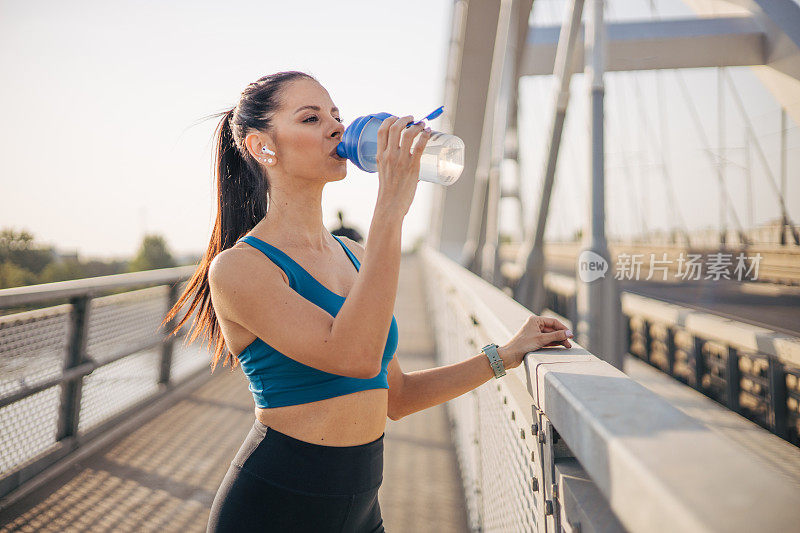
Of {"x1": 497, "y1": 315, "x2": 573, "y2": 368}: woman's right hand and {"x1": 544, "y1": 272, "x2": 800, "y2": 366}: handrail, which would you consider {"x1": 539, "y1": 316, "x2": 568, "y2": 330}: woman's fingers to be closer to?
{"x1": 497, "y1": 315, "x2": 573, "y2": 368}: woman's right hand

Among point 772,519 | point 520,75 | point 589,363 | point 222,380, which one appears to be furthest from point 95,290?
point 520,75

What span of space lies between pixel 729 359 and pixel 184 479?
276 inches

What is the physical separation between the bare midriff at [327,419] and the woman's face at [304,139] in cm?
52

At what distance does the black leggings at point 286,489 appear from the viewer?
1163mm

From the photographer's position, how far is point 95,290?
355 cm

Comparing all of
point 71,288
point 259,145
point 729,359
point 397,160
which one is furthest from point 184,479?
point 729,359

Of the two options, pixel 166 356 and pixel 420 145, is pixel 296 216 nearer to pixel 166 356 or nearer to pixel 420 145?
pixel 420 145

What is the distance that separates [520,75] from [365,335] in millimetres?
8538

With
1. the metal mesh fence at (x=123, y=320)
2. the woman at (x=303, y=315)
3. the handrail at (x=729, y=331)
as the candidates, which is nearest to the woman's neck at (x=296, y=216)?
the woman at (x=303, y=315)

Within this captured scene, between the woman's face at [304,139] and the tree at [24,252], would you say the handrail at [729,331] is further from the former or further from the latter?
the tree at [24,252]

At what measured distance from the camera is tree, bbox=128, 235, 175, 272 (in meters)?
8.35

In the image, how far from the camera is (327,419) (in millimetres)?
1186

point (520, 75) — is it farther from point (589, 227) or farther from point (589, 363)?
point (589, 363)

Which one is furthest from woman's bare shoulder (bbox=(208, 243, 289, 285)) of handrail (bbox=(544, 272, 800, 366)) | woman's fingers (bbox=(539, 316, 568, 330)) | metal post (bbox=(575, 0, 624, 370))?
handrail (bbox=(544, 272, 800, 366))
